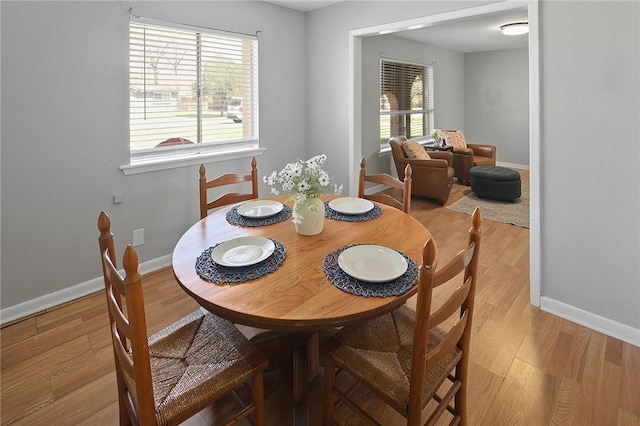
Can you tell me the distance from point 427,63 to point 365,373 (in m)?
6.60

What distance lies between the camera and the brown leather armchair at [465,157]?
5871 millimetres

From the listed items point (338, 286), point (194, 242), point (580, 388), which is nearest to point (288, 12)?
point (194, 242)

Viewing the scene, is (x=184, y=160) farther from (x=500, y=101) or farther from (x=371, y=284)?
(x=500, y=101)

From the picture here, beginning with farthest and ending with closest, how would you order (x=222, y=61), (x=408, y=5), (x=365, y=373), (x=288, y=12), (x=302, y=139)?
(x=302, y=139), (x=288, y=12), (x=222, y=61), (x=408, y=5), (x=365, y=373)

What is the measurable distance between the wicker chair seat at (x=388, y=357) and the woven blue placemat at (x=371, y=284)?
0.82 ft

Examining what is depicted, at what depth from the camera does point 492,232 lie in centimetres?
383

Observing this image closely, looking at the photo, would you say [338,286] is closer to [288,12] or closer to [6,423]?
[6,423]

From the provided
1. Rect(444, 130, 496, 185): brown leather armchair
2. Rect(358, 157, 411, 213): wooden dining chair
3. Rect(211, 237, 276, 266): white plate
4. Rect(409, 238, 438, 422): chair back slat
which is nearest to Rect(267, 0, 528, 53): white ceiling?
Rect(444, 130, 496, 185): brown leather armchair

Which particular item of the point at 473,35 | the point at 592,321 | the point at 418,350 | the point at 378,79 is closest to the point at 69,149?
the point at 418,350

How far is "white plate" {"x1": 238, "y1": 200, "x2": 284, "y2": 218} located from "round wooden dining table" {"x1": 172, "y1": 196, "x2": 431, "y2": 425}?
0.10 meters

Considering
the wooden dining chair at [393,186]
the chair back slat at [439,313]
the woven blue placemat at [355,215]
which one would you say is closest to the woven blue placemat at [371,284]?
the chair back slat at [439,313]

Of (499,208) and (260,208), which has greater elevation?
(260,208)

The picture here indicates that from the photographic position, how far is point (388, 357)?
126 centimetres

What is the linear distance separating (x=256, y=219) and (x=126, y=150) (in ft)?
4.91
